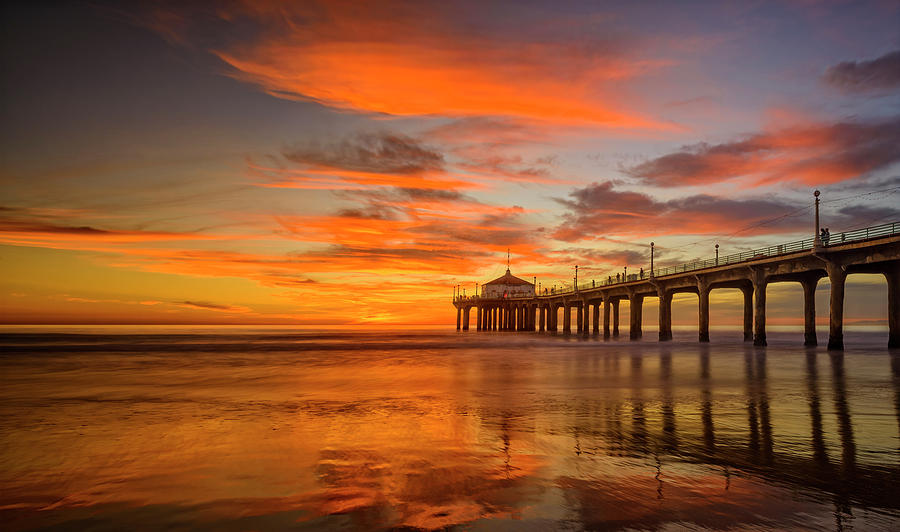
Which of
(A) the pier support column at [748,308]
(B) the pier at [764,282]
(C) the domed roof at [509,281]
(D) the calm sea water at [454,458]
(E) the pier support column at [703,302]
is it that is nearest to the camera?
(D) the calm sea water at [454,458]

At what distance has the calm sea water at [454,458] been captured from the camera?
24.3 ft

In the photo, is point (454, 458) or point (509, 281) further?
point (509, 281)

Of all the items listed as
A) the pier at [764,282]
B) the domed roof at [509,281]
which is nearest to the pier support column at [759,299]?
the pier at [764,282]

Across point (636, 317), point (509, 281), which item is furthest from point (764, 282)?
point (509, 281)

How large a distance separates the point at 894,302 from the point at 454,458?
2035 inches

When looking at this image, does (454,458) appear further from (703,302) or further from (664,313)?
(664,313)

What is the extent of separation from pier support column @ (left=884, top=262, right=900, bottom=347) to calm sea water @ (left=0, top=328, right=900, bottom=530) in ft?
101

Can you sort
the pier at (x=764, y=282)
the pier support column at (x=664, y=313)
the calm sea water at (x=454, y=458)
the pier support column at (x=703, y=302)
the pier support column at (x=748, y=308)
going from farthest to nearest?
the pier support column at (x=664, y=313) < the pier support column at (x=748, y=308) < the pier support column at (x=703, y=302) < the pier at (x=764, y=282) < the calm sea water at (x=454, y=458)

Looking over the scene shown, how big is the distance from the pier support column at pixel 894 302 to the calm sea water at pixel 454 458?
101ft

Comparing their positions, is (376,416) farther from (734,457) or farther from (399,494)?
(734,457)

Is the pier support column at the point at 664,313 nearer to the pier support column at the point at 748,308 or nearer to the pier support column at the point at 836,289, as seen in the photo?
the pier support column at the point at 748,308

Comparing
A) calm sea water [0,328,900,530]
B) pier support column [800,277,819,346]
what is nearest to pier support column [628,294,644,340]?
pier support column [800,277,819,346]

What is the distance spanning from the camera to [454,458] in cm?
1072

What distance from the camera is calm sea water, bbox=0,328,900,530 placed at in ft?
24.3
